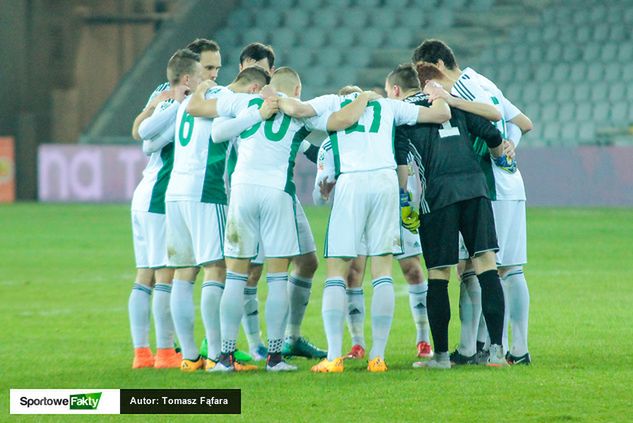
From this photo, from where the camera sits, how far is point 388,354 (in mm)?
9078

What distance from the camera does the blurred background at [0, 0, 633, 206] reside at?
101 feet

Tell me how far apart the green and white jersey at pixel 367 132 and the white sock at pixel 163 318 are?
4.90 ft

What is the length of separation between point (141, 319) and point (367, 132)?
204 centimetres

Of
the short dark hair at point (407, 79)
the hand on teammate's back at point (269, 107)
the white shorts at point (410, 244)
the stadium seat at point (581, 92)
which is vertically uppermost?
the stadium seat at point (581, 92)

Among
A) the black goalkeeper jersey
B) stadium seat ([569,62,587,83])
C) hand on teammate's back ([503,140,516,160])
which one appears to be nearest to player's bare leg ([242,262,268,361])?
the black goalkeeper jersey

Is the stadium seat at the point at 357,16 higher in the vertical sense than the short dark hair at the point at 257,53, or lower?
higher

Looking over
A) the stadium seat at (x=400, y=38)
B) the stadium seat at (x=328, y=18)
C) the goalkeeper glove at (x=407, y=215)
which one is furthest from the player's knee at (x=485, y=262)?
the stadium seat at (x=328, y=18)

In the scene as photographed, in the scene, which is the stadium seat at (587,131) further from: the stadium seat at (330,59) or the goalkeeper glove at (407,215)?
the goalkeeper glove at (407,215)

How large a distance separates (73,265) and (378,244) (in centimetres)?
915

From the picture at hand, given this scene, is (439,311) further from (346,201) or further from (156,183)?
(156,183)

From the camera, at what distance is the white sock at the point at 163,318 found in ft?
28.6

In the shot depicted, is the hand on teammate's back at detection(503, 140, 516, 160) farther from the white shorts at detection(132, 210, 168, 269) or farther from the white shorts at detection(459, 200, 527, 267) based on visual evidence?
the white shorts at detection(132, 210, 168, 269)

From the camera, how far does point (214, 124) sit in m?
8.31

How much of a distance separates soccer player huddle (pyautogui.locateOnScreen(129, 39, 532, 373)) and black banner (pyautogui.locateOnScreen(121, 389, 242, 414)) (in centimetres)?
90
